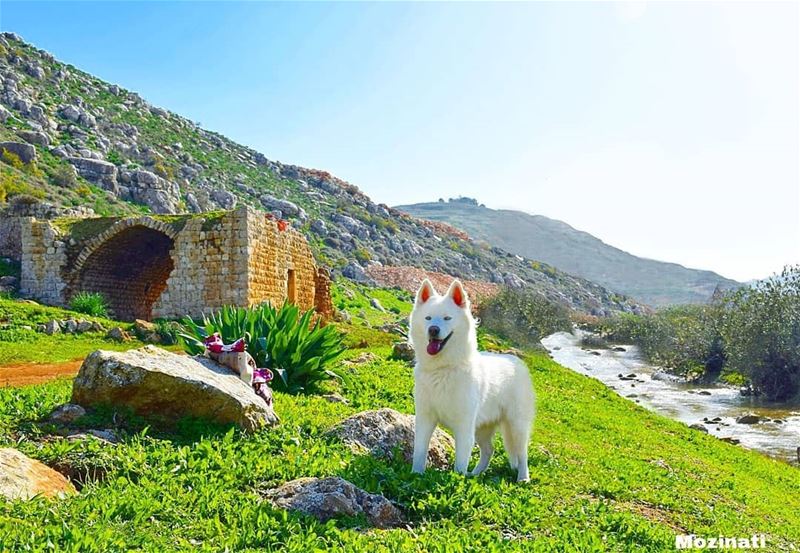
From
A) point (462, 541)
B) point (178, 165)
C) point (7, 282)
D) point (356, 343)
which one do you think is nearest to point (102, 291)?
point (7, 282)

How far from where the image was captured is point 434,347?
218 inches

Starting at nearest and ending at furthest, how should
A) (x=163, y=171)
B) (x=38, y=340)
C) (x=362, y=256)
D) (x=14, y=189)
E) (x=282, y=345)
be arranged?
(x=282, y=345), (x=38, y=340), (x=14, y=189), (x=163, y=171), (x=362, y=256)

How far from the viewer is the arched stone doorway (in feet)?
69.6

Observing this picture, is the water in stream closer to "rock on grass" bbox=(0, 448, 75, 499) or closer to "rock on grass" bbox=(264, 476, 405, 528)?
"rock on grass" bbox=(264, 476, 405, 528)

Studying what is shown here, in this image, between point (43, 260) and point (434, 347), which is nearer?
point (434, 347)

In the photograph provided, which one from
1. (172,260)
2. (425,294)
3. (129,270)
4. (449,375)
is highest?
(172,260)

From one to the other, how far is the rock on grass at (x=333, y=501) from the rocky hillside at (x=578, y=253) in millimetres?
128696

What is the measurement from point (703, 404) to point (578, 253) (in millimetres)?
132152

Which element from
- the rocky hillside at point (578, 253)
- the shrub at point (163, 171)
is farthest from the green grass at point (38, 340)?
the rocky hillside at point (578, 253)

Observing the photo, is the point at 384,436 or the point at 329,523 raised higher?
the point at 384,436

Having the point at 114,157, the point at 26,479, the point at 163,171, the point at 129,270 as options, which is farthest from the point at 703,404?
the point at 114,157

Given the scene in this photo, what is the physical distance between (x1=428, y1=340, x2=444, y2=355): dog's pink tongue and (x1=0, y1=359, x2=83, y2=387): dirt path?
7.03m

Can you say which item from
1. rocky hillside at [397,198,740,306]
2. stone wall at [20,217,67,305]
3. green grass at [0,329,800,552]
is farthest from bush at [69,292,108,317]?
rocky hillside at [397,198,740,306]

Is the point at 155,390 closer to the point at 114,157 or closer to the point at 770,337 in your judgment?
the point at 770,337
